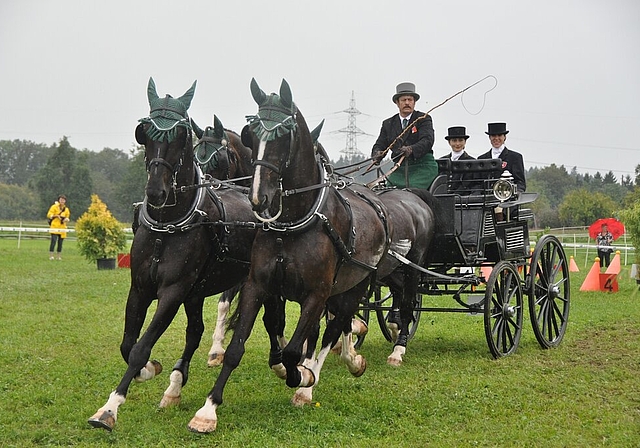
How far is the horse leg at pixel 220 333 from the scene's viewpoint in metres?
7.43

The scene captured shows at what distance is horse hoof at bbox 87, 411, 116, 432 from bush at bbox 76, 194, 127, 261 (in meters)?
13.5

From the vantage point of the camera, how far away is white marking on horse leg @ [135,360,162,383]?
541cm

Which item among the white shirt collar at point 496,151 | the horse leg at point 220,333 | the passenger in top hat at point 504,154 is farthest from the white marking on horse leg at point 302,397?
the white shirt collar at point 496,151

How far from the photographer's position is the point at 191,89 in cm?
546

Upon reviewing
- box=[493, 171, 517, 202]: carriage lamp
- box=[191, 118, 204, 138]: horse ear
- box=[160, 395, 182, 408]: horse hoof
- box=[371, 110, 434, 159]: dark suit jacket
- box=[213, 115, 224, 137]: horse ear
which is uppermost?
box=[371, 110, 434, 159]: dark suit jacket

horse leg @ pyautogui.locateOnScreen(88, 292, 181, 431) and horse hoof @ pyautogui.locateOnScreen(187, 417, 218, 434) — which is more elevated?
horse leg @ pyautogui.locateOnScreen(88, 292, 181, 431)

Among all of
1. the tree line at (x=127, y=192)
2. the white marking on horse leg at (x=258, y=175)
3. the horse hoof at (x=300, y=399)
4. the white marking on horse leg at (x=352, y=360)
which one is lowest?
the horse hoof at (x=300, y=399)

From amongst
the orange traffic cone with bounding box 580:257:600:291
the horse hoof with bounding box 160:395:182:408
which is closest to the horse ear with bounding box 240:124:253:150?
the horse hoof with bounding box 160:395:182:408

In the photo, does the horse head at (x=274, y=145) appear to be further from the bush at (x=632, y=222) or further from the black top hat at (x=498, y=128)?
the bush at (x=632, y=222)

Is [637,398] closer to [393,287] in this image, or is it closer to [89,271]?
[393,287]

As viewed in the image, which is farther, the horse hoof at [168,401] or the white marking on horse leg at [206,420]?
the horse hoof at [168,401]

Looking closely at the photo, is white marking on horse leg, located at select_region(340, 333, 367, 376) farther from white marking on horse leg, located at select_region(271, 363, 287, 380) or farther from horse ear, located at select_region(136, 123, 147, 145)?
horse ear, located at select_region(136, 123, 147, 145)

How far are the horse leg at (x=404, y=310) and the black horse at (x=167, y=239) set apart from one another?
7.88ft

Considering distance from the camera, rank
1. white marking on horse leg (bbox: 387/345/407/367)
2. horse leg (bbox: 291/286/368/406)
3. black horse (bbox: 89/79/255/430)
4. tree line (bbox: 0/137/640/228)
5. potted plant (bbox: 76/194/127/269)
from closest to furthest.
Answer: black horse (bbox: 89/79/255/430) → horse leg (bbox: 291/286/368/406) → white marking on horse leg (bbox: 387/345/407/367) → potted plant (bbox: 76/194/127/269) → tree line (bbox: 0/137/640/228)
